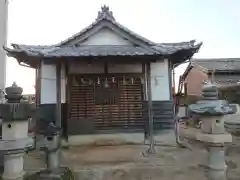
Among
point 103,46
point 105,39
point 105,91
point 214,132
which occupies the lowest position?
point 214,132

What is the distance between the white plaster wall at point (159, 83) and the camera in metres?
11.1

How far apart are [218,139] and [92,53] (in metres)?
5.38

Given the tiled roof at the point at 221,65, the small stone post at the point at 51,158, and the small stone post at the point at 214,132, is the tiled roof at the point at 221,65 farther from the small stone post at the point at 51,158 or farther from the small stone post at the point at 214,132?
the small stone post at the point at 51,158

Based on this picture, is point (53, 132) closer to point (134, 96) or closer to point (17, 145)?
point (17, 145)

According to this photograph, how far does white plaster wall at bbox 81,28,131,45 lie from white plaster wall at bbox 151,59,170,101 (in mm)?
1724

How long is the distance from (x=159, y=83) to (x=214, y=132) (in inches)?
233

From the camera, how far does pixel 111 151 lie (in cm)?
955

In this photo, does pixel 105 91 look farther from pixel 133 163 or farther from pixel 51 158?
pixel 51 158

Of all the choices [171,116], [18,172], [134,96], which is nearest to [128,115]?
[134,96]

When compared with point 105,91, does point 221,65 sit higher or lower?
higher

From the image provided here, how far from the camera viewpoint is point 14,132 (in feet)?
16.7

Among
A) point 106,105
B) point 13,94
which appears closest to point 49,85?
point 106,105

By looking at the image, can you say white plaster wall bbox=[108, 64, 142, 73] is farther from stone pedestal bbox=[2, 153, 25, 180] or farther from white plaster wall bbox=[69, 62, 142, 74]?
stone pedestal bbox=[2, 153, 25, 180]

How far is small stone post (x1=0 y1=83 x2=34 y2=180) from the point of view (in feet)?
16.4
